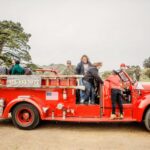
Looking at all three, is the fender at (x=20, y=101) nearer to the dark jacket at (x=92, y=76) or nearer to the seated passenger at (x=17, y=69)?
the seated passenger at (x=17, y=69)

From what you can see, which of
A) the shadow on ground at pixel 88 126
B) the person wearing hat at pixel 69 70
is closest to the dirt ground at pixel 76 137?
the shadow on ground at pixel 88 126

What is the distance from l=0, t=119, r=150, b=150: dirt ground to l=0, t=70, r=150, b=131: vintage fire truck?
0.40 metres

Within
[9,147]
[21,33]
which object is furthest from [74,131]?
[21,33]

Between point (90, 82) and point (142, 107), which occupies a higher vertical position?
point (90, 82)

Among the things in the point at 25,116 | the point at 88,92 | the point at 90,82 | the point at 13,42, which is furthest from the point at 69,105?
the point at 13,42

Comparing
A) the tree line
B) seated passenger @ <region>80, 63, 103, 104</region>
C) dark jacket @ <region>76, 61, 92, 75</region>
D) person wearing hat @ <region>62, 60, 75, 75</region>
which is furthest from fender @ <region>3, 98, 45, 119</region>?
the tree line

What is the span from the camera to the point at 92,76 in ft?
27.0

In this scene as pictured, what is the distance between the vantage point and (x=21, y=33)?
102 feet

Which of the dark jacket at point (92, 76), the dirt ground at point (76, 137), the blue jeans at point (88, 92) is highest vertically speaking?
the dark jacket at point (92, 76)

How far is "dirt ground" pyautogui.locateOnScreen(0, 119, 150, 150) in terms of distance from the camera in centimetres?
650

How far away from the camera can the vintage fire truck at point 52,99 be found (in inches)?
313

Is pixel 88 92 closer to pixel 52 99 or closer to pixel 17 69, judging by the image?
pixel 52 99

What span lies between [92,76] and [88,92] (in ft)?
1.66

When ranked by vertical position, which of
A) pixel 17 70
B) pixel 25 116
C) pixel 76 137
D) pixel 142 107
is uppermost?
pixel 17 70
